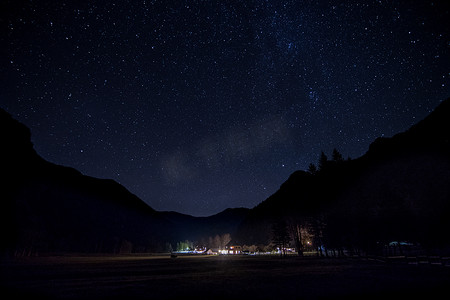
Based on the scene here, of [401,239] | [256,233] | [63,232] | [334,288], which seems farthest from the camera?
[256,233]

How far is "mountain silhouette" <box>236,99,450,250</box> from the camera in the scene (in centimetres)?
4288

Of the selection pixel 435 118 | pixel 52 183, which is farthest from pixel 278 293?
pixel 52 183

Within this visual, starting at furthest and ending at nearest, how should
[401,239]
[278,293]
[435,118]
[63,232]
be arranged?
[63,232] → [435,118] → [401,239] → [278,293]

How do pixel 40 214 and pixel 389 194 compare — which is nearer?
pixel 389 194

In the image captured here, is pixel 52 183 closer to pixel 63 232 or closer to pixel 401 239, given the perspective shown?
pixel 63 232

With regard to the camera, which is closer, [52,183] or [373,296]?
[373,296]

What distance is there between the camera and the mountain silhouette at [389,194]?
42.9m

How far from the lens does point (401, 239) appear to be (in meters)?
43.4

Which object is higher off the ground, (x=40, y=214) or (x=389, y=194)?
(x=40, y=214)

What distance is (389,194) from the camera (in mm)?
50281

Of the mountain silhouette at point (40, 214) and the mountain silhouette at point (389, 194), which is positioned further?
the mountain silhouette at point (40, 214)

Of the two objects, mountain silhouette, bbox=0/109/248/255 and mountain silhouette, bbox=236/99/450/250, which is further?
mountain silhouette, bbox=0/109/248/255

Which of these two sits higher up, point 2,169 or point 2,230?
point 2,169

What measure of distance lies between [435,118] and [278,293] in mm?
98010
